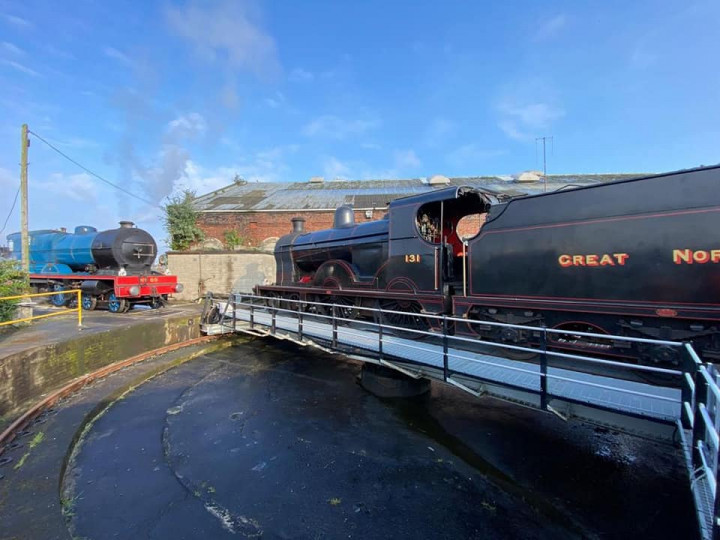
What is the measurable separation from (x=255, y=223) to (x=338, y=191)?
729 cm

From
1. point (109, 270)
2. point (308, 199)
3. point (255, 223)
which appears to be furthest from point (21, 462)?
point (308, 199)

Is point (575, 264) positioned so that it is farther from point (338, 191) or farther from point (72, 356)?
point (338, 191)

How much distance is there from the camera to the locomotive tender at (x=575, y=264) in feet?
13.1

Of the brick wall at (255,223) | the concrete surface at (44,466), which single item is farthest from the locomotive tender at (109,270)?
the brick wall at (255,223)

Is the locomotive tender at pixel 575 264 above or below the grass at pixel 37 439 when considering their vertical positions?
above

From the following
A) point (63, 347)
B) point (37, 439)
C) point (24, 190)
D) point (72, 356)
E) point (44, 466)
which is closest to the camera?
point (44, 466)

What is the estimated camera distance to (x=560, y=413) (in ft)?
11.7

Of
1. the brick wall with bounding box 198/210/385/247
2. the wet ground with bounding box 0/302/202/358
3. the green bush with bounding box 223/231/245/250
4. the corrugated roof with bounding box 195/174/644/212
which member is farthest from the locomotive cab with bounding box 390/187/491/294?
the green bush with bounding box 223/231/245/250

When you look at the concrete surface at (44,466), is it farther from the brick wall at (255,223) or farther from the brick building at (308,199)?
the brick wall at (255,223)

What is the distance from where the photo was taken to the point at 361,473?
3.79 metres

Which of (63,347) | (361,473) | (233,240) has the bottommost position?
(361,473)

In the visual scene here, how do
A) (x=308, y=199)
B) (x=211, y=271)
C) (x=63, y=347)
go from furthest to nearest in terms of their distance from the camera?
1. (x=308, y=199)
2. (x=211, y=271)
3. (x=63, y=347)

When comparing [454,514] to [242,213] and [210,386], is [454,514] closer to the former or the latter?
[210,386]

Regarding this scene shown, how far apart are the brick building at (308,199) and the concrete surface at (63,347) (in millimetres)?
11317
